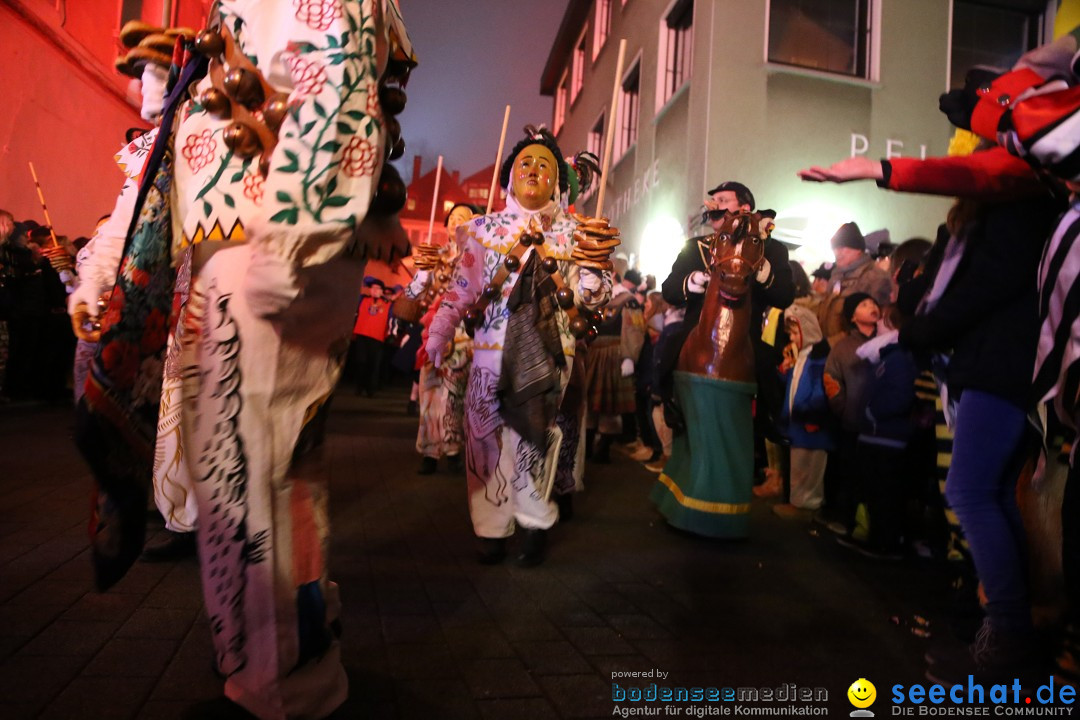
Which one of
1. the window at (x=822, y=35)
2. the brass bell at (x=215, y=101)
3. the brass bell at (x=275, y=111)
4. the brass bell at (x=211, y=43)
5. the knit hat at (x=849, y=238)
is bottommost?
the brass bell at (x=275, y=111)

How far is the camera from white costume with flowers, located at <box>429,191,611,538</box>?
3.20 metres

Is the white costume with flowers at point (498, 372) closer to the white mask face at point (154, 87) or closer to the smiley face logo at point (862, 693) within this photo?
the smiley face logo at point (862, 693)

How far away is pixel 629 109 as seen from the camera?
50.1 ft

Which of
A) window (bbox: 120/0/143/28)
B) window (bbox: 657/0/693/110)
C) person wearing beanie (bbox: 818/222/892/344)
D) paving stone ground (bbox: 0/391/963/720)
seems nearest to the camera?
paving stone ground (bbox: 0/391/963/720)

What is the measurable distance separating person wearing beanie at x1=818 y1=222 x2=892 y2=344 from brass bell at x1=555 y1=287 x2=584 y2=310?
7.70 feet

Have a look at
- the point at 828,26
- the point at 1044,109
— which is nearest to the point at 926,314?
the point at 1044,109

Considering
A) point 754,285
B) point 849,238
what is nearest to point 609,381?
point 849,238

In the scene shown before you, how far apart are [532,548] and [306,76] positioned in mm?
2343

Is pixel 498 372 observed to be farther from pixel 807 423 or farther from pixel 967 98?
pixel 807 423

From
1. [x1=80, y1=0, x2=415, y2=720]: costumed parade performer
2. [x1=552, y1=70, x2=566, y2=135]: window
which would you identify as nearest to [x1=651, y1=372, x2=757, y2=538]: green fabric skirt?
[x1=80, y1=0, x2=415, y2=720]: costumed parade performer

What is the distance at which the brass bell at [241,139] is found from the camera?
148cm

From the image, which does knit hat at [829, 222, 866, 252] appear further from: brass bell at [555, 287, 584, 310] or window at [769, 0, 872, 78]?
window at [769, 0, 872, 78]

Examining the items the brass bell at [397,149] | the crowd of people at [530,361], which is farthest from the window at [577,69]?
the brass bell at [397,149]

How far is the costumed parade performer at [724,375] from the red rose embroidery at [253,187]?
2.80m
